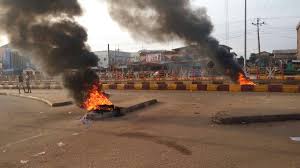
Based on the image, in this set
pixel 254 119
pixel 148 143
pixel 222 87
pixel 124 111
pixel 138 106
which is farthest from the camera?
pixel 222 87

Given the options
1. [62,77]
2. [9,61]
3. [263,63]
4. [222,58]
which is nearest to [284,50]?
[263,63]

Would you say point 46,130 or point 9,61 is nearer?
point 46,130

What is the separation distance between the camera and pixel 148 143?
666 centimetres

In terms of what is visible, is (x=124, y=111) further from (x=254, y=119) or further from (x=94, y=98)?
(x=254, y=119)

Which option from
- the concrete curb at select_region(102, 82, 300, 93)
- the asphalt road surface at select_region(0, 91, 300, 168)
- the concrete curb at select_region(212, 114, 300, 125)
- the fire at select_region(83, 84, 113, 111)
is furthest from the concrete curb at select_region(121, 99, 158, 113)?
the concrete curb at select_region(102, 82, 300, 93)

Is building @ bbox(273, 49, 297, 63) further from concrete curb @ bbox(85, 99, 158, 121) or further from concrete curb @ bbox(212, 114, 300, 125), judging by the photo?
concrete curb @ bbox(212, 114, 300, 125)

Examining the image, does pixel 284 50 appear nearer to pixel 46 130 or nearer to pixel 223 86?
pixel 223 86

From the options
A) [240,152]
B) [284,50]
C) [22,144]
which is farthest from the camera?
→ [284,50]

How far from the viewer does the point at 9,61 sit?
59.1m

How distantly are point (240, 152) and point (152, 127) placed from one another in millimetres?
2984

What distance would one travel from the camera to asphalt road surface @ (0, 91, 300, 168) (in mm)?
5379

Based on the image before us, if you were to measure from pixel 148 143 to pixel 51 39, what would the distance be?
20.7 feet

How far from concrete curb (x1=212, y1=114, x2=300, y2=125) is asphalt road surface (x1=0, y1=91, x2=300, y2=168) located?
0.96 ft

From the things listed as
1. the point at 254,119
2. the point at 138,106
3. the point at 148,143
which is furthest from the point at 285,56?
the point at 148,143
